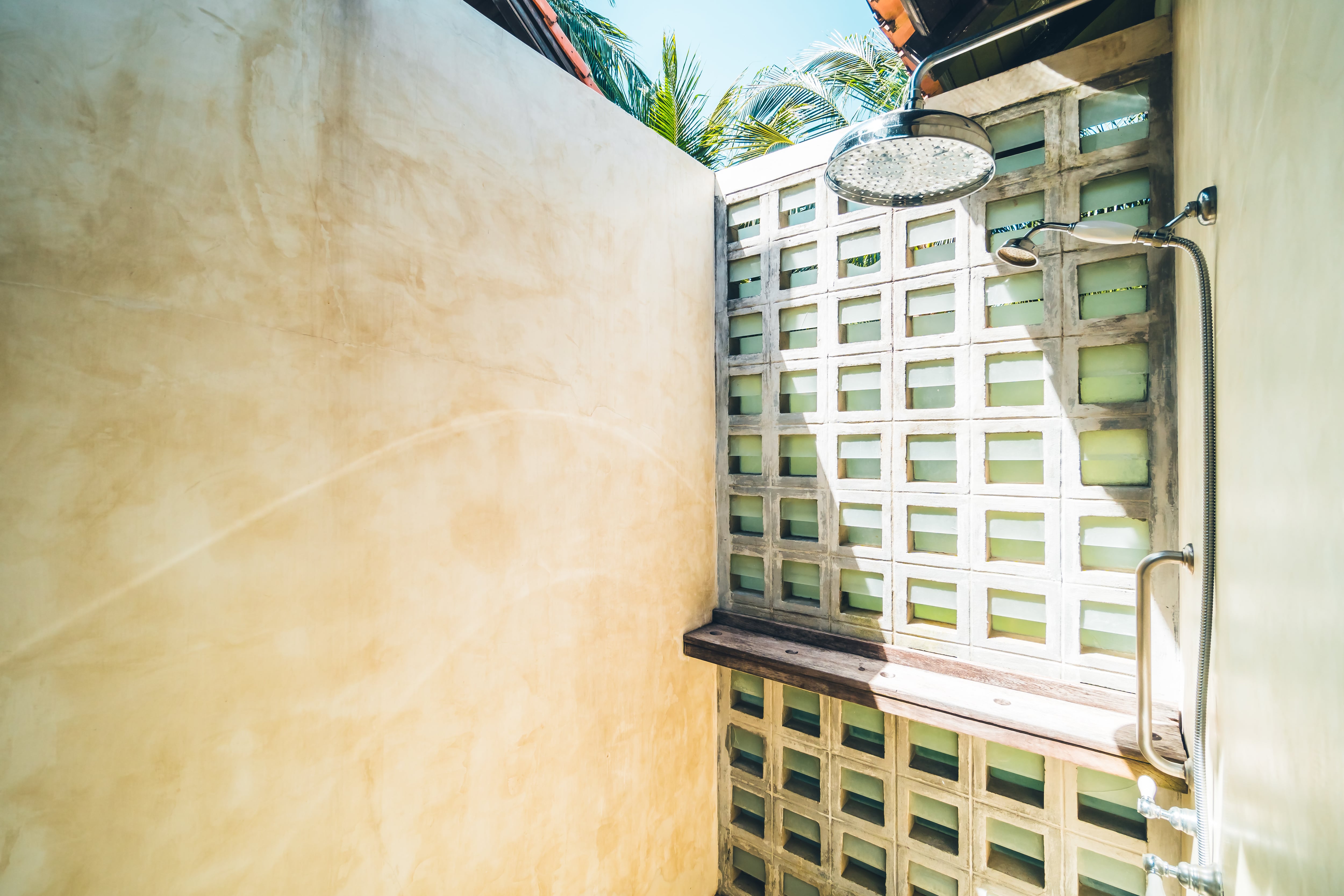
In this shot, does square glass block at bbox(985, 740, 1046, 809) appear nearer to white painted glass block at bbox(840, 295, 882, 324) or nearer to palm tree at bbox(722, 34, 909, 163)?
white painted glass block at bbox(840, 295, 882, 324)

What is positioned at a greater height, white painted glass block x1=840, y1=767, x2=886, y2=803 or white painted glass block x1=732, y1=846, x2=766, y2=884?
white painted glass block x1=840, y1=767, x2=886, y2=803

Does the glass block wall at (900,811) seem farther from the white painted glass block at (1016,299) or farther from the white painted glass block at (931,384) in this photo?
the white painted glass block at (1016,299)

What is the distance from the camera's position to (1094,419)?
206 cm

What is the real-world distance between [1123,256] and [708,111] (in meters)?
3.66

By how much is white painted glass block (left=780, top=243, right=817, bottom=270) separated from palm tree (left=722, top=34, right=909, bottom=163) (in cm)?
322

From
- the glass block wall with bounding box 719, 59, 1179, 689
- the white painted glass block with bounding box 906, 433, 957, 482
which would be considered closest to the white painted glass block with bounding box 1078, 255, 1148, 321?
the glass block wall with bounding box 719, 59, 1179, 689

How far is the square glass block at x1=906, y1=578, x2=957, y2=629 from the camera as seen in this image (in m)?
2.38

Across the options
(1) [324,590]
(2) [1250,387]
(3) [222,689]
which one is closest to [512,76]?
(1) [324,590]

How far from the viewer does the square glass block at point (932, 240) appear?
2389 millimetres

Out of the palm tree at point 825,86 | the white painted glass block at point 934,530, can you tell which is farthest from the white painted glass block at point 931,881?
the palm tree at point 825,86

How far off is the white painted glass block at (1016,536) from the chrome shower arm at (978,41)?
1.53 m

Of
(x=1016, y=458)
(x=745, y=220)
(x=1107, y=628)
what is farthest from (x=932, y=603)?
(x=745, y=220)

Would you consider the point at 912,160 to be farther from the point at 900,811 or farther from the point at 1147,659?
the point at 900,811

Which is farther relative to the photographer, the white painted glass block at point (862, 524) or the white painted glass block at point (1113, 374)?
the white painted glass block at point (862, 524)
